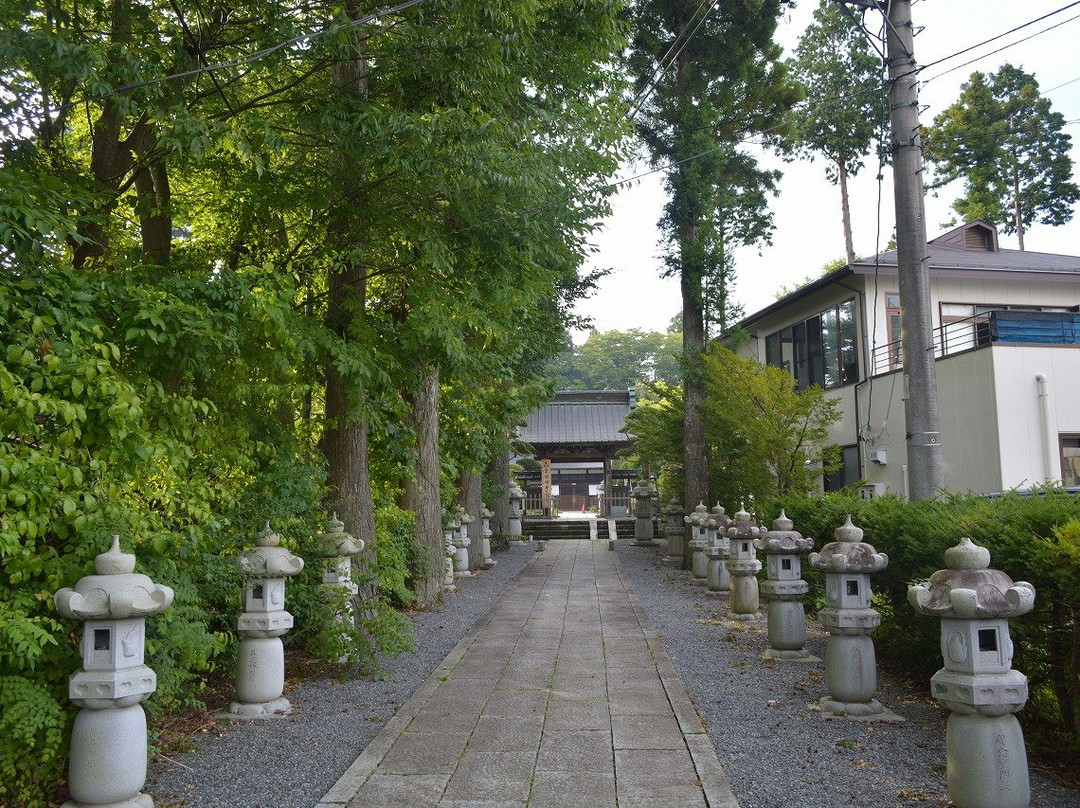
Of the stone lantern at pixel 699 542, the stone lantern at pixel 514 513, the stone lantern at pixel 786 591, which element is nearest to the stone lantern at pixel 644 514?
the stone lantern at pixel 514 513

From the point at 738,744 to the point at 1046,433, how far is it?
424 inches

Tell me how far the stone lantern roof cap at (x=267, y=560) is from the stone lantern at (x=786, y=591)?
4.13 m

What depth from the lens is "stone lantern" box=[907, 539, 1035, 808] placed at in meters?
3.67

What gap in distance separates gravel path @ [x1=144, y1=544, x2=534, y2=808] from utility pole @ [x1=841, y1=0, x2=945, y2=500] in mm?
5115

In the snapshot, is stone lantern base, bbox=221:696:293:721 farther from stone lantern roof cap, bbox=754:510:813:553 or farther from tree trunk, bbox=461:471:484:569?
tree trunk, bbox=461:471:484:569

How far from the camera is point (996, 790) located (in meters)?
3.64

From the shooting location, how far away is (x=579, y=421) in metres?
31.9

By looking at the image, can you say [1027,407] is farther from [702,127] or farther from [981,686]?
[981,686]

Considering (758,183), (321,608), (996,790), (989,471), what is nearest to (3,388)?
(321,608)

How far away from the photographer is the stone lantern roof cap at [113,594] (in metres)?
3.80

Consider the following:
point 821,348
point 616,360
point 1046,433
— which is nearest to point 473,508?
point 821,348

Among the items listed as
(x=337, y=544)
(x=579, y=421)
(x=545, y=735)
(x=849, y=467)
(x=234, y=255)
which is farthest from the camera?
(x=579, y=421)

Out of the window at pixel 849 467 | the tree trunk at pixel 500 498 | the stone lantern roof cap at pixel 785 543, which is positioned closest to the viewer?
the stone lantern roof cap at pixel 785 543

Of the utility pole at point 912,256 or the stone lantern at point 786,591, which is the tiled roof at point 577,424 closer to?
the utility pole at point 912,256
